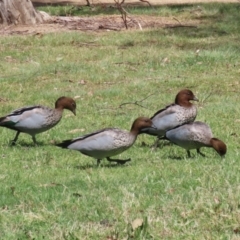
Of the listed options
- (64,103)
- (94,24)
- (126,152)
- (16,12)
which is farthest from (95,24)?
(126,152)

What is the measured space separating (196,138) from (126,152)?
969 millimetres

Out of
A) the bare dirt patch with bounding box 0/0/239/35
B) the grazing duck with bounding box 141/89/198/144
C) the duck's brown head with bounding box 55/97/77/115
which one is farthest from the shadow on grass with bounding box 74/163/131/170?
the bare dirt patch with bounding box 0/0/239/35

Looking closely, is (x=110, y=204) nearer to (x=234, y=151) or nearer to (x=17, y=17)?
(x=234, y=151)

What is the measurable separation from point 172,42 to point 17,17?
13.2 feet

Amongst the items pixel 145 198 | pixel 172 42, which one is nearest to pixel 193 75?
pixel 172 42

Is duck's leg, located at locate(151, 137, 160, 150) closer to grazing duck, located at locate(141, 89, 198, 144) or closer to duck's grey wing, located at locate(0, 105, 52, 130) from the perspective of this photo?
grazing duck, located at locate(141, 89, 198, 144)

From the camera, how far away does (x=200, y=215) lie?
6.36m

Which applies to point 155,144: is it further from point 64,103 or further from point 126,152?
point 64,103

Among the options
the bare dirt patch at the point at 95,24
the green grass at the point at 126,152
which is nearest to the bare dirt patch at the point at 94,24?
the bare dirt patch at the point at 95,24

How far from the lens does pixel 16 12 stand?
1916 centimetres

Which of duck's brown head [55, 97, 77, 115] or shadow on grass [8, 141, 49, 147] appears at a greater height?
duck's brown head [55, 97, 77, 115]

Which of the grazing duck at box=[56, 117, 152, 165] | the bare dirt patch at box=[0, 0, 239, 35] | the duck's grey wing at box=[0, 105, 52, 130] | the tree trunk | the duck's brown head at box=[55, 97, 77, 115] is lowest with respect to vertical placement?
the bare dirt patch at box=[0, 0, 239, 35]

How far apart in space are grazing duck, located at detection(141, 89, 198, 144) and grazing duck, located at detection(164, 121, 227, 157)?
0.54 m

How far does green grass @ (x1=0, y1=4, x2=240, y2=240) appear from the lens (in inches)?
249
